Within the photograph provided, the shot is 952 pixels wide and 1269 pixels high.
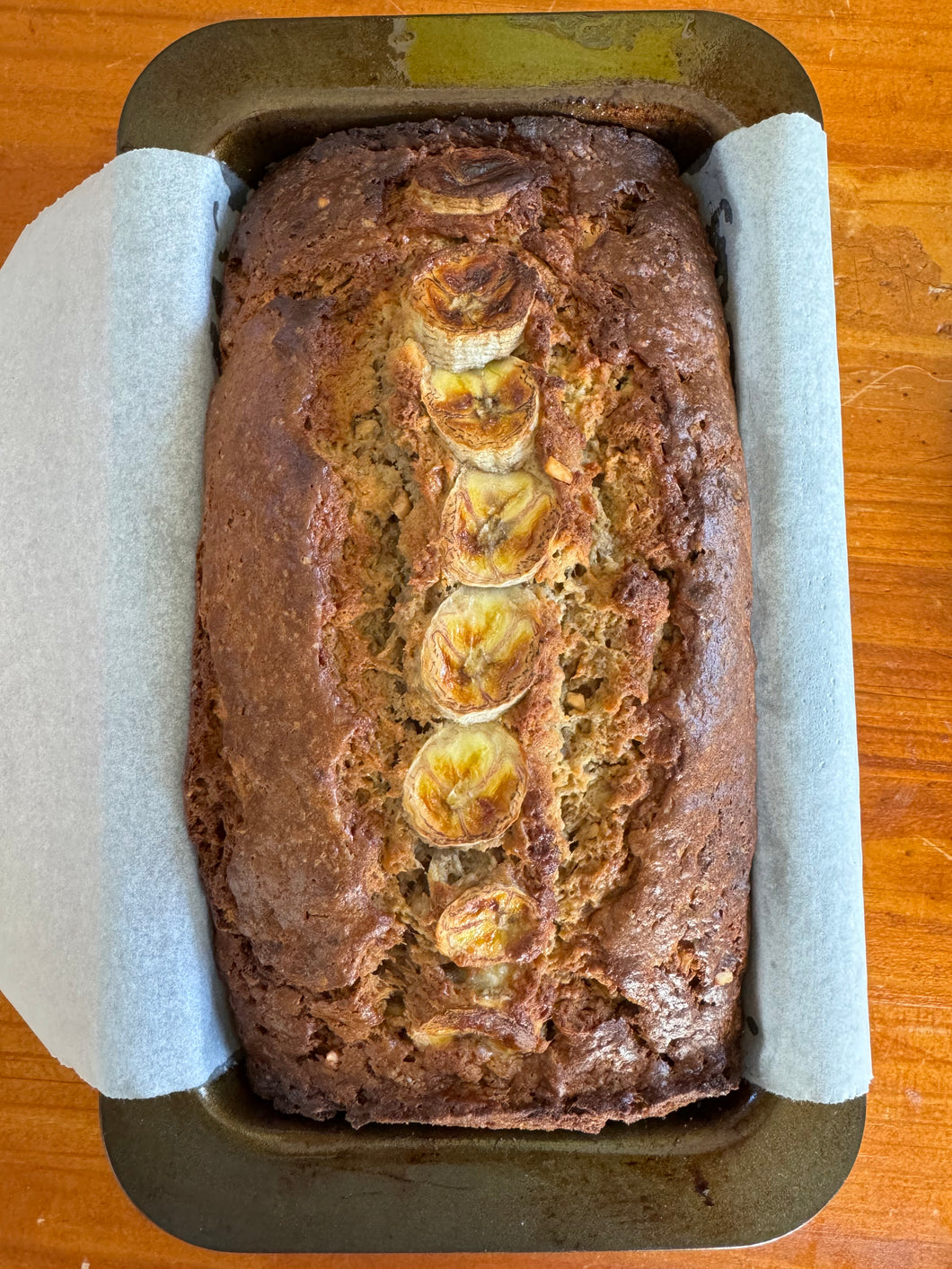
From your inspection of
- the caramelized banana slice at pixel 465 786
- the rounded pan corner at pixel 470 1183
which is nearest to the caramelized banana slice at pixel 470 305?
the caramelized banana slice at pixel 465 786

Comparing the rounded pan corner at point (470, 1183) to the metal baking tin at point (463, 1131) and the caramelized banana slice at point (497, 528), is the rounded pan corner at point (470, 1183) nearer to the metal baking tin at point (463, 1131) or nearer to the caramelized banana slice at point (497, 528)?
the metal baking tin at point (463, 1131)

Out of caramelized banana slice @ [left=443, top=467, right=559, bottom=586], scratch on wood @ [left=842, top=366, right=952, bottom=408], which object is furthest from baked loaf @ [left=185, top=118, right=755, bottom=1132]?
scratch on wood @ [left=842, top=366, right=952, bottom=408]

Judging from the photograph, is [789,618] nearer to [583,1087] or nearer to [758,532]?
[758,532]

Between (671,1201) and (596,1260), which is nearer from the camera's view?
(671,1201)

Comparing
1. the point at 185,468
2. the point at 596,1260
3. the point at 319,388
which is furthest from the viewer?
the point at 596,1260

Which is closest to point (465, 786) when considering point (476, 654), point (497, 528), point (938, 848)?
point (476, 654)

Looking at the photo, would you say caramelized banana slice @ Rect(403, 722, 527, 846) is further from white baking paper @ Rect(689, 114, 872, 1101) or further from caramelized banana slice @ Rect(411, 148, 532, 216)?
caramelized banana slice @ Rect(411, 148, 532, 216)

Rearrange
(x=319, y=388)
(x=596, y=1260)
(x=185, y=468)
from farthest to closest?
(x=596, y=1260) < (x=185, y=468) < (x=319, y=388)

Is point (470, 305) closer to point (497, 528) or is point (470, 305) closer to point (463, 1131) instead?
point (497, 528)

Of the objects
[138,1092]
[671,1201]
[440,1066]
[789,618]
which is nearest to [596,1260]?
[671,1201]
